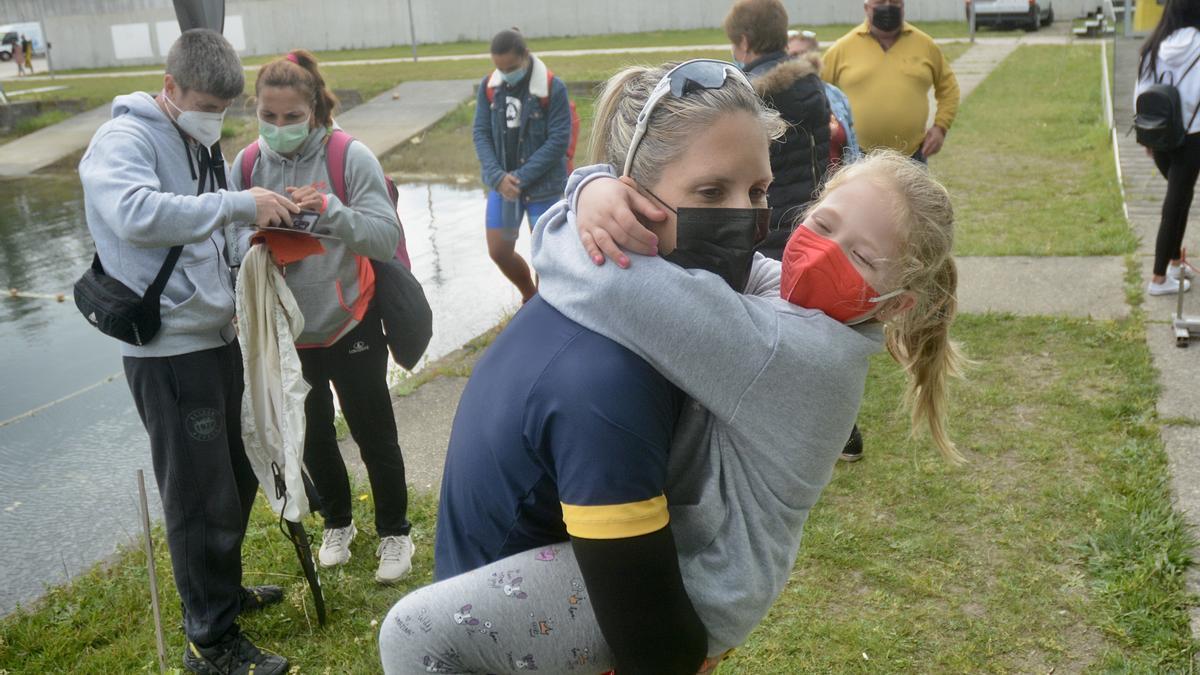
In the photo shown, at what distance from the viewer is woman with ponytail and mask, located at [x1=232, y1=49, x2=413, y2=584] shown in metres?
3.72

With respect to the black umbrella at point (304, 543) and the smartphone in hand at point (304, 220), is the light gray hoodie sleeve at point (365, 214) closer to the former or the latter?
the smartphone in hand at point (304, 220)

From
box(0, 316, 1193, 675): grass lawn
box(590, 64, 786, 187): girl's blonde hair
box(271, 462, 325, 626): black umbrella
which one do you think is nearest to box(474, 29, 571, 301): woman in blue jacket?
box(0, 316, 1193, 675): grass lawn

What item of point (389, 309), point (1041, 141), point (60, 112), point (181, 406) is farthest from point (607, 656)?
point (60, 112)

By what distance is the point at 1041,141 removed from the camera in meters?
12.0

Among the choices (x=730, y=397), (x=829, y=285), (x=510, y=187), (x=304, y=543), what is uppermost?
(x=829, y=285)

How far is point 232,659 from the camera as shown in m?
3.44

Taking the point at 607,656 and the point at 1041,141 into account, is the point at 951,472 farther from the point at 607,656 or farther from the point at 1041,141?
the point at 1041,141

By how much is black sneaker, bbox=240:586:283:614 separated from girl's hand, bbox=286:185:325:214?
1.39 m

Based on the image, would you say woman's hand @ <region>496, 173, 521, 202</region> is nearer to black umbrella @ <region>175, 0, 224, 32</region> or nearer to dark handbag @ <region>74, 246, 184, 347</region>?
black umbrella @ <region>175, 0, 224, 32</region>

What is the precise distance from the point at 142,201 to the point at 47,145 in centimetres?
1561

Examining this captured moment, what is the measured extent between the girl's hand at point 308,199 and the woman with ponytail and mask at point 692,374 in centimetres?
194

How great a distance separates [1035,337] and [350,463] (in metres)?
3.80

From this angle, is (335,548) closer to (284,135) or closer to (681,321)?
(284,135)

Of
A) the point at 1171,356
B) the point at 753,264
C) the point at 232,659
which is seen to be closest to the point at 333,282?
the point at 232,659
